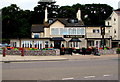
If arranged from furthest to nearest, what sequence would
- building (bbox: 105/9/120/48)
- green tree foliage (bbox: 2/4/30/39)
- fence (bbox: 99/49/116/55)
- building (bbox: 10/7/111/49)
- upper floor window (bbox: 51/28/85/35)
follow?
green tree foliage (bbox: 2/4/30/39) < building (bbox: 105/9/120/48) < upper floor window (bbox: 51/28/85/35) < building (bbox: 10/7/111/49) < fence (bbox: 99/49/116/55)

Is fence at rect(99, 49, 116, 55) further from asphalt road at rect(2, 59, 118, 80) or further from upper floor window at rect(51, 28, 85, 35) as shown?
asphalt road at rect(2, 59, 118, 80)

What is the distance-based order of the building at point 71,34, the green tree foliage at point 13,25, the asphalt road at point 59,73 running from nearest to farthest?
the asphalt road at point 59,73 → the building at point 71,34 → the green tree foliage at point 13,25

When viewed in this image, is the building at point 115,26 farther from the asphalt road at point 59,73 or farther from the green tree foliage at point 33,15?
the asphalt road at point 59,73

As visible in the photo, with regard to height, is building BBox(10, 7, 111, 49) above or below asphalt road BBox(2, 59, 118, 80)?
above

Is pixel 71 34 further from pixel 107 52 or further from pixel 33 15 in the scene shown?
pixel 33 15

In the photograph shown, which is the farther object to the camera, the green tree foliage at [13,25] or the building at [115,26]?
the green tree foliage at [13,25]

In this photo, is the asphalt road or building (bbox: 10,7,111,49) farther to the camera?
building (bbox: 10,7,111,49)

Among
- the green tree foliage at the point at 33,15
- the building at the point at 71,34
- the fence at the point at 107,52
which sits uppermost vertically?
the green tree foliage at the point at 33,15

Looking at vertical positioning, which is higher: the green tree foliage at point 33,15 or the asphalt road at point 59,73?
the green tree foliage at point 33,15

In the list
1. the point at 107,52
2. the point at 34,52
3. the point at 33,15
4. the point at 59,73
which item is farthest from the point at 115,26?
the point at 59,73

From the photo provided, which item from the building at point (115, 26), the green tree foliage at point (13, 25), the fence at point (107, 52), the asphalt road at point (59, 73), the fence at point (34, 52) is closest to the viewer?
the asphalt road at point (59, 73)

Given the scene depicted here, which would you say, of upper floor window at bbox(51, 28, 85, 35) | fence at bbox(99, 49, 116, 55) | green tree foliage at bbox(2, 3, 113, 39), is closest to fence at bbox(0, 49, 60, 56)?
fence at bbox(99, 49, 116, 55)

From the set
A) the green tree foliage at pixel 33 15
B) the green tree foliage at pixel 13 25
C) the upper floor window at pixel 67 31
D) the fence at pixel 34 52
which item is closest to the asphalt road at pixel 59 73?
the fence at pixel 34 52

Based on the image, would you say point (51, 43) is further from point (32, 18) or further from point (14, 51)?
point (32, 18)
